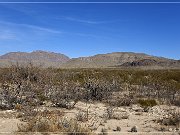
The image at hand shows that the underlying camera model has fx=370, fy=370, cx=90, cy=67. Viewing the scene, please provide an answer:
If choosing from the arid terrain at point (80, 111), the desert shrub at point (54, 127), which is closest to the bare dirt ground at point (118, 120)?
the arid terrain at point (80, 111)

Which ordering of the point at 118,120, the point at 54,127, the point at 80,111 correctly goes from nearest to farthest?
the point at 54,127 → the point at 118,120 → the point at 80,111

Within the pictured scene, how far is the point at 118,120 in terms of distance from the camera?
1251 centimetres

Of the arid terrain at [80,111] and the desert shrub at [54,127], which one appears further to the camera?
the arid terrain at [80,111]

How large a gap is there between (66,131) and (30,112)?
9.77 ft

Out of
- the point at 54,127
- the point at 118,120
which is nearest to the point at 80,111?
the point at 118,120

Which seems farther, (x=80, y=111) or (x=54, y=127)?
(x=80, y=111)

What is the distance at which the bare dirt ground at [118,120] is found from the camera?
Answer: 1076 centimetres

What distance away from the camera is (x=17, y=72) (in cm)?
2231

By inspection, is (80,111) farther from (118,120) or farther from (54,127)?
(54,127)

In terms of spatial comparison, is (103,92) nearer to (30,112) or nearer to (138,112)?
(138,112)

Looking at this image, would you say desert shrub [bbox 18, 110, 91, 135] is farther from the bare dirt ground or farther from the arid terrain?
the bare dirt ground

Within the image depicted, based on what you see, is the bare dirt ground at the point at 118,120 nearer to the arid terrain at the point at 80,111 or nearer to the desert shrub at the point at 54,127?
the arid terrain at the point at 80,111

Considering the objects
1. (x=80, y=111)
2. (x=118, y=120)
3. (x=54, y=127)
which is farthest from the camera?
(x=80, y=111)

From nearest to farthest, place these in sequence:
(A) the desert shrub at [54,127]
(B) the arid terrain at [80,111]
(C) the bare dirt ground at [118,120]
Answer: (A) the desert shrub at [54,127]
(B) the arid terrain at [80,111]
(C) the bare dirt ground at [118,120]
